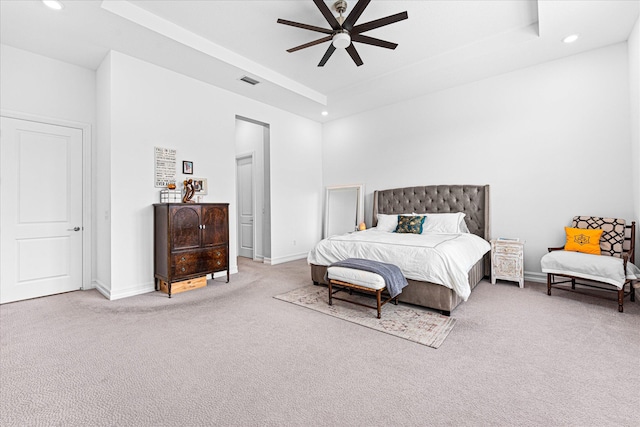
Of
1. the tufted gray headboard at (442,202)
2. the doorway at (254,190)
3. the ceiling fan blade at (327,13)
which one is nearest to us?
the ceiling fan blade at (327,13)

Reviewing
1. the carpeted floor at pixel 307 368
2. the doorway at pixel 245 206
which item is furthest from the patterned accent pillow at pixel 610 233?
the doorway at pixel 245 206

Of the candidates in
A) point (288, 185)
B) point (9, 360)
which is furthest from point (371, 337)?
point (288, 185)

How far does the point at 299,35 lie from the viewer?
3.71m

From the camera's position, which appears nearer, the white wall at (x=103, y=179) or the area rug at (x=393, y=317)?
the area rug at (x=393, y=317)

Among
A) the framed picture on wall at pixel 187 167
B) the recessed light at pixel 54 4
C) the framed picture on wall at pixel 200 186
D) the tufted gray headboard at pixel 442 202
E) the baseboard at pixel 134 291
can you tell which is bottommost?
the baseboard at pixel 134 291

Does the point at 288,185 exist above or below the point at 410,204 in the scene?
above

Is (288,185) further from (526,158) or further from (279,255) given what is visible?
(526,158)

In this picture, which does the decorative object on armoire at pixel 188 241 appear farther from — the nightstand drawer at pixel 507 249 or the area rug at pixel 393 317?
the nightstand drawer at pixel 507 249

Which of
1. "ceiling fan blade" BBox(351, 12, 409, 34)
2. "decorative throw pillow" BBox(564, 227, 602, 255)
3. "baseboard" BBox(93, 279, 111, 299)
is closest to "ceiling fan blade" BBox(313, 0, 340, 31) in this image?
"ceiling fan blade" BBox(351, 12, 409, 34)

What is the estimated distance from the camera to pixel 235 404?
1.72 metres

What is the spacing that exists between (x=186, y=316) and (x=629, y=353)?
3937 millimetres

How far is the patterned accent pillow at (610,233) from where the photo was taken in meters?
3.49

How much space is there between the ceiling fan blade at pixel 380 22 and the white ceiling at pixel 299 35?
Result: 374 mm

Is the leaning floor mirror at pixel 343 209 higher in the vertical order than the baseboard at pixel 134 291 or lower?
higher
